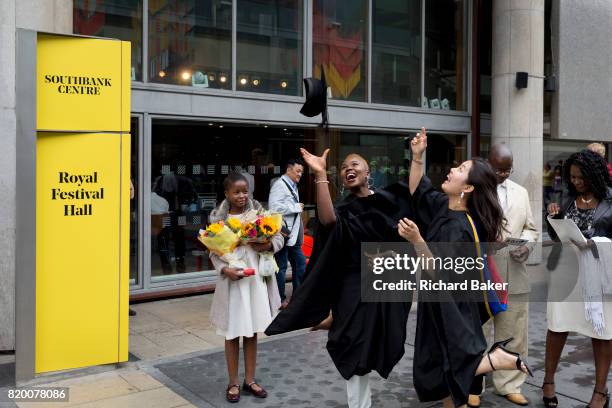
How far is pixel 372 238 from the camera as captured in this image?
4.04 meters

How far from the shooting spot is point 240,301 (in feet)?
15.8

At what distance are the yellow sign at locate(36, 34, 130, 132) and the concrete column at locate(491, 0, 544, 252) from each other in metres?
7.69

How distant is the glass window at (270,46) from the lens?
9.07 meters

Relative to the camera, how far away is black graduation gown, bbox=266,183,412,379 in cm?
398

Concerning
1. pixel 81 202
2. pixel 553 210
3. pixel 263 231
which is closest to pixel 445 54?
pixel 553 210

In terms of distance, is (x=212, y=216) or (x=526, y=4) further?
(x=526, y=4)

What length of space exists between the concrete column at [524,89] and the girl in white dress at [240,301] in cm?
729

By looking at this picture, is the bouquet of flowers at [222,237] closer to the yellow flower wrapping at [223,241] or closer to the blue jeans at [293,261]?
the yellow flower wrapping at [223,241]

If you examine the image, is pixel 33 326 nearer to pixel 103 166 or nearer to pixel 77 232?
pixel 77 232

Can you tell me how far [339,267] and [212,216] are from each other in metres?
1.35

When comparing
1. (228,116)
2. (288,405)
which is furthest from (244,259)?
(228,116)

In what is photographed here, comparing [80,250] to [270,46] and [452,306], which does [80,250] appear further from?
[270,46]

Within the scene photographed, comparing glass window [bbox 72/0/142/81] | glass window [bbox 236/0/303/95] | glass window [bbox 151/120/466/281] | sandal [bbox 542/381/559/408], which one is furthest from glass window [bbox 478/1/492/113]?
sandal [bbox 542/381/559/408]

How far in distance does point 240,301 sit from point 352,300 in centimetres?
115
